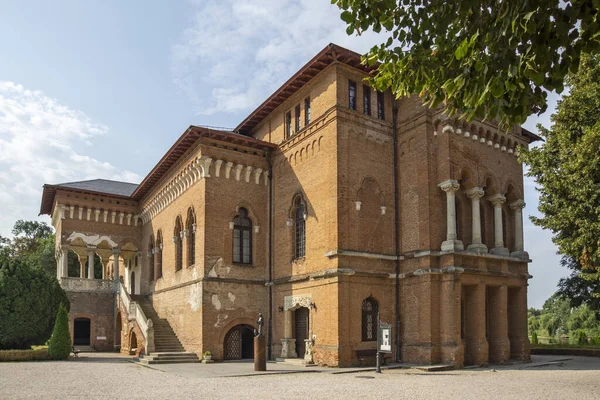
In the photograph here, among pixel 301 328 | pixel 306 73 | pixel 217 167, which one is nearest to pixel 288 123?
pixel 306 73

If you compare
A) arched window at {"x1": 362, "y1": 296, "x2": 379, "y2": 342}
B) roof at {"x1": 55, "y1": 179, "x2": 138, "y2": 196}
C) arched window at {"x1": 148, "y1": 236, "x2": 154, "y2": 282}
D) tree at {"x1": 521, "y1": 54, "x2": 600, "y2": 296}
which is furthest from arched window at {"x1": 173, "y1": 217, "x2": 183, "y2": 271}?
tree at {"x1": 521, "y1": 54, "x2": 600, "y2": 296}

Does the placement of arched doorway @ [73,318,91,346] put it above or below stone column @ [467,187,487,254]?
below

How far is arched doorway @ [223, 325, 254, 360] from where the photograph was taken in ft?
78.0

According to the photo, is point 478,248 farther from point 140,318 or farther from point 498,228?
point 140,318

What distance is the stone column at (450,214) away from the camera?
67.9 feet

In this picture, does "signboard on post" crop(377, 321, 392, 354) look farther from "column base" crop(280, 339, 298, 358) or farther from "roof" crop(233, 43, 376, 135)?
"roof" crop(233, 43, 376, 135)

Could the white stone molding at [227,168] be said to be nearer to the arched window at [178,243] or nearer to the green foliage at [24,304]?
the arched window at [178,243]

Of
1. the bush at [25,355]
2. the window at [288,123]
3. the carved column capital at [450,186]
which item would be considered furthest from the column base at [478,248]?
the bush at [25,355]

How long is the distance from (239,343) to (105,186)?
719 inches

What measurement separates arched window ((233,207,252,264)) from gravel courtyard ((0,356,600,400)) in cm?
635

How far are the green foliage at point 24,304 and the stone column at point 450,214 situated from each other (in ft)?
57.2

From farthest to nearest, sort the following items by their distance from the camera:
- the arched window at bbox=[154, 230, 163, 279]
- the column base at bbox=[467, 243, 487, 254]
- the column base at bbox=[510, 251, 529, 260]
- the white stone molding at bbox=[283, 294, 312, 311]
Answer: the arched window at bbox=[154, 230, 163, 279] < the column base at bbox=[510, 251, 529, 260] < the white stone molding at bbox=[283, 294, 312, 311] < the column base at bbox=[467, 243, 487, 254]

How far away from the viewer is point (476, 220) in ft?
73.0

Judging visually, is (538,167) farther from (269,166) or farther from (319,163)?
(269,166)
